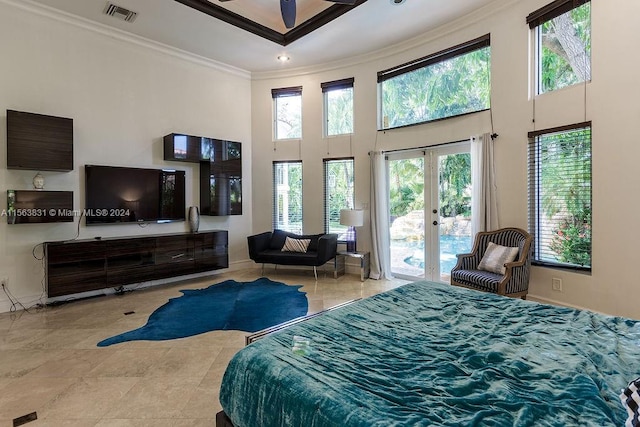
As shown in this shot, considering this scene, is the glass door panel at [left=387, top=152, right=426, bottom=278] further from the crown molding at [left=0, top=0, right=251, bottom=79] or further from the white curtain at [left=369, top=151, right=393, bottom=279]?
the crown molding at [left=0, top=0, right=251, bottom=79]

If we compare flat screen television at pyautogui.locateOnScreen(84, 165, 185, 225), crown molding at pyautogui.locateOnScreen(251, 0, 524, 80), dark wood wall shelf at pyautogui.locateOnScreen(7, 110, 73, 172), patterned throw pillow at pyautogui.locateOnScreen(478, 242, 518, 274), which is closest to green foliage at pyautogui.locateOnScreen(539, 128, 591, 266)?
patterned throw pillow at pyautogui.locateOnScreen(478, 242, 518, 274)

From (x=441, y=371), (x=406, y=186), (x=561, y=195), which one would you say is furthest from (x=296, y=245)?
(x=441, y=371)

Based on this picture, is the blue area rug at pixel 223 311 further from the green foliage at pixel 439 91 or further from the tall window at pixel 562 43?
the tall window at pixel 562 43

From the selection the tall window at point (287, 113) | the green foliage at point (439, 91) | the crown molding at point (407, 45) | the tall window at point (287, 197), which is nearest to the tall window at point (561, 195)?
the green foliage at point (439, 91)

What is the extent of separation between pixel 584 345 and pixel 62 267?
5.15m

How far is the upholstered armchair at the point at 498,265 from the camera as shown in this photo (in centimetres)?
341

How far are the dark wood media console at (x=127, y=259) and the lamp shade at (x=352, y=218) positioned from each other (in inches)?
84.4

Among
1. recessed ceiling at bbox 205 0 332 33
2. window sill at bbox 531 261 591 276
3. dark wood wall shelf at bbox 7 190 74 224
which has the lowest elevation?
window sill at bbox 531 261 591 276

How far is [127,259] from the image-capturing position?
446cm

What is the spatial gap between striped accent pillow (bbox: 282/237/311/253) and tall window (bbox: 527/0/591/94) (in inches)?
161

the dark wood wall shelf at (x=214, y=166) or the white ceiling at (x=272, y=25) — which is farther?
the dark wood wall shelf at (x=214, y=166)

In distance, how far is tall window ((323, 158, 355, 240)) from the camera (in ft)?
19.1

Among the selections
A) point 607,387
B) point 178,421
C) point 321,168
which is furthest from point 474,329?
point 321,168

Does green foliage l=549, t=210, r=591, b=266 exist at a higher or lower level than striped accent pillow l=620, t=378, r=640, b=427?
higher
